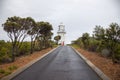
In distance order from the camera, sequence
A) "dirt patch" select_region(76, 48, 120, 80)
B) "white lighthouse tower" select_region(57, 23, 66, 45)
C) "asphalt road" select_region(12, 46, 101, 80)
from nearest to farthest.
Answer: "asphalt road" select_region(12, 46, 101, 80) < "dirt patch" select_region(76, 48, 120, 80) < "white lighthouse tower" select_region(57, 23, 66, 45)

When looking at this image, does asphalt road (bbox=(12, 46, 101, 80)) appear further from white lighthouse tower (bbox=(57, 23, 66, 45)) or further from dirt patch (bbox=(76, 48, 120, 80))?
white lighthouse tower (bbox=(57, 23, 66, 45))

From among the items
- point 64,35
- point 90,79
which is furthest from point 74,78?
point 64,35

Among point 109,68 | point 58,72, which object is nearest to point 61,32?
point 109,68

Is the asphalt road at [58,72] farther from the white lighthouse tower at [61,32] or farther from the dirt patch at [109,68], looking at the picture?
the white lighthouse tower at [61,32]

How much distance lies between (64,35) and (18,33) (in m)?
98.2

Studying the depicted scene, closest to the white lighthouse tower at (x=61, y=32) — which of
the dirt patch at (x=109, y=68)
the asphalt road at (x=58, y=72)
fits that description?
the dirt patch at (x=109, y=68)

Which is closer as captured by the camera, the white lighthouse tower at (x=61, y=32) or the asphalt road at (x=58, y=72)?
the asphalt road at (x=58, y=72)

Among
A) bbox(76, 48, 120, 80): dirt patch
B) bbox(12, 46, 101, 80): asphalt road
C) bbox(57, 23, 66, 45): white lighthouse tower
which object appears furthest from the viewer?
bbox(57, 23, 66, 45): white lighthouse tower

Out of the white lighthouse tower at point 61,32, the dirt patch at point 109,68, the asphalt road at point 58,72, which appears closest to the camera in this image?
the asphalt road at point 58,72

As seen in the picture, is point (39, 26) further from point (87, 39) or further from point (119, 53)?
point (119, 53)

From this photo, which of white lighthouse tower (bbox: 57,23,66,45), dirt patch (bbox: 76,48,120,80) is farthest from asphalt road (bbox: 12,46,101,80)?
white lighthouse tower (bbox: 57,23,66,45)

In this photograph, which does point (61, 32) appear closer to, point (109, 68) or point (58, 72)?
point (109, 68)

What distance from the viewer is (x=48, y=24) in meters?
44.7

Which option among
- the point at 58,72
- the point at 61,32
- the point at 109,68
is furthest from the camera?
the point at 61,32
